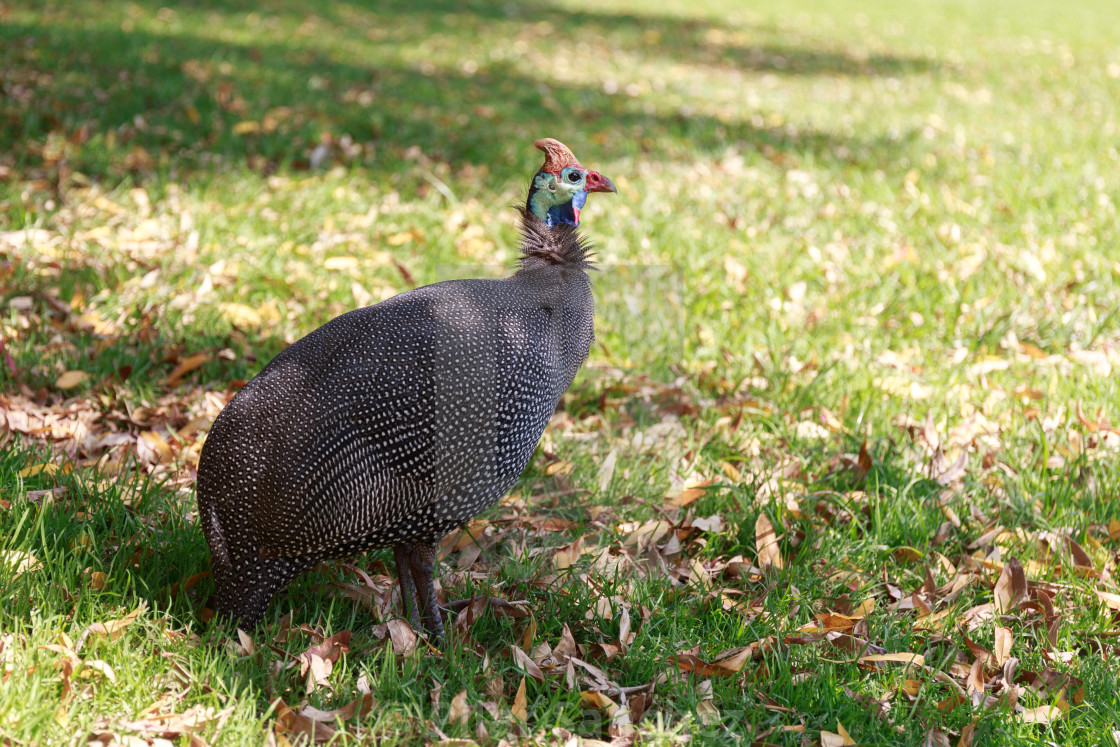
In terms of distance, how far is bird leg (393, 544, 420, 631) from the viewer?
8.98 feet

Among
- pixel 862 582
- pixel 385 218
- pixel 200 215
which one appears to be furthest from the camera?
pixel 385 218

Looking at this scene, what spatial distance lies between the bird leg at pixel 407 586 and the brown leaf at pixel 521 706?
396 mm

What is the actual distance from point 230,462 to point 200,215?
3207 mm

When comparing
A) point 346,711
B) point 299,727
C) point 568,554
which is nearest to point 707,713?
point 568,554

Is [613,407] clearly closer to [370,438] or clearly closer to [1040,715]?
[370,438]

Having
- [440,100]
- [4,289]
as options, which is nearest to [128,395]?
[4,289]

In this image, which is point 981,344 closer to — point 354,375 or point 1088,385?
point 1088,385

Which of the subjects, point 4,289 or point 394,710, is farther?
point 4,289

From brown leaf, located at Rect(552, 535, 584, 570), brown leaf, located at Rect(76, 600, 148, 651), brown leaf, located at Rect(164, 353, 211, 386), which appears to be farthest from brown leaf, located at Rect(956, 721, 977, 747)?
brown leaf, located at Rect(164, 353, 211, 386)

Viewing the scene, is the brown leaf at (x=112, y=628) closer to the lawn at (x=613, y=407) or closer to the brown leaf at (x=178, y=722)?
the lawn at (x=613, y=407)

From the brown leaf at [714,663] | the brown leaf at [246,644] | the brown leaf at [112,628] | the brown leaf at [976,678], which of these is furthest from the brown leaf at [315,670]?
the brown leaf at [976,678]

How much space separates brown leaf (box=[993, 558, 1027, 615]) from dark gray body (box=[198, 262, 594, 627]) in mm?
1522

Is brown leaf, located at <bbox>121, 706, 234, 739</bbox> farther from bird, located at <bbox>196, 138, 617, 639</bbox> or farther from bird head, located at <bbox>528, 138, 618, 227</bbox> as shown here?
bird head, located at <bbox>528, 138, 618, 227</bbox>

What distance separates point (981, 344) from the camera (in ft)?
15.4
